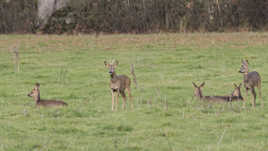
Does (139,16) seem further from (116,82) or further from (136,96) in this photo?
(116,82)

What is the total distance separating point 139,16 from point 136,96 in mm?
22647

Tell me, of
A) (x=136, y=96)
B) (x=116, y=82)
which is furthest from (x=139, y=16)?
(x=116, y=82)

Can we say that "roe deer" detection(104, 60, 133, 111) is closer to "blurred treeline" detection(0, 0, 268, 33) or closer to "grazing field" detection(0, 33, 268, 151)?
"grazing field" detection(0, 33, 268, 151)

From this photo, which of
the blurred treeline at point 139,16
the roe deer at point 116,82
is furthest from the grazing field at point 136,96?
the blurred treeline at point 139,16

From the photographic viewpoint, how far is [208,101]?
14.7 metres

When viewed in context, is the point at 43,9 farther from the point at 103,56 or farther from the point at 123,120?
the point at 123,120

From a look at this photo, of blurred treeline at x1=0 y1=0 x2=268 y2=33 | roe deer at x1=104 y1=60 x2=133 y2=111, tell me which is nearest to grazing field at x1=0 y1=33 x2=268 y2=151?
roe deer at x1=104 y1=60 x2=133 y2=111

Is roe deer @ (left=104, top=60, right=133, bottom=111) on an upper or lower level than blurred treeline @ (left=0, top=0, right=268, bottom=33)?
lower

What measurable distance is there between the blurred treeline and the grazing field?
20.9 ft

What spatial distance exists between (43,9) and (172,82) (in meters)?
21.7

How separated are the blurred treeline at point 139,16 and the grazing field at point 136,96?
20.9 ft

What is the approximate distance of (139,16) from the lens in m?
38.3

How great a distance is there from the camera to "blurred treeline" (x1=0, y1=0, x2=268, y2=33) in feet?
123

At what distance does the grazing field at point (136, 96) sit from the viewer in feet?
35.0
